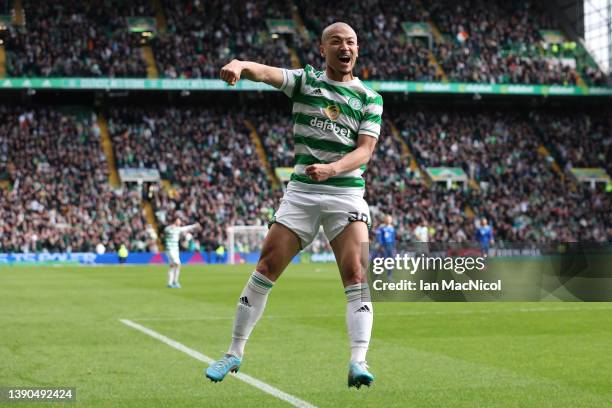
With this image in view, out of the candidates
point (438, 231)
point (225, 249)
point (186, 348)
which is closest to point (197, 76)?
point (225, 249)

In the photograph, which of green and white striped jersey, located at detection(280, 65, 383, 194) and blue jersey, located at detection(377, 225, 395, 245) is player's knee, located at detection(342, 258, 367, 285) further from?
blue jersey, located at detection(377, 225, 395, 245)

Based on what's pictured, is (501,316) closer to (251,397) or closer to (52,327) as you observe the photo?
(52,327)

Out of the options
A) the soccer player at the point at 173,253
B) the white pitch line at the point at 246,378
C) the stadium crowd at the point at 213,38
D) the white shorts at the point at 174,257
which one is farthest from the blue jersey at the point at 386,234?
the stadium crowd at the point at 213,38

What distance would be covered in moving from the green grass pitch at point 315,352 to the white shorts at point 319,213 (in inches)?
63.0

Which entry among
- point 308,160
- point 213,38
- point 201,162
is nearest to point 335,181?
point 308,160

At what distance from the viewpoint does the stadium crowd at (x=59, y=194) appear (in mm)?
45219

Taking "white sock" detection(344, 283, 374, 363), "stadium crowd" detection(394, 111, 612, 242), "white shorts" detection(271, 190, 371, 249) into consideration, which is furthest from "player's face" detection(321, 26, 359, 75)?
"stadium crowd" detection(394, 111, 612, 242)

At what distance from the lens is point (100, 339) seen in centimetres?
1321

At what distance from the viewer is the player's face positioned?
7.08 metres

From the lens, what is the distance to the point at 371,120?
727 cm

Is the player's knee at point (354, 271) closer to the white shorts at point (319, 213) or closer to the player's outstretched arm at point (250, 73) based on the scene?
the white shorts at point (319, 213)

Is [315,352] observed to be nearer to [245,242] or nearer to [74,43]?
[245,242]

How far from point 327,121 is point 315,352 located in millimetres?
5163

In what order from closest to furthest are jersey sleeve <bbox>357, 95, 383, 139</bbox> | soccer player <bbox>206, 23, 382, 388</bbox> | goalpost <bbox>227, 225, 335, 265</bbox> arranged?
soccer player <bbox>206, 23, 382, 388</bbox>, jersey sleeve <bbox>357, 95, 383, 139</bbox>, goalpost <bbox>227, 225, 335, 265</bbox>
